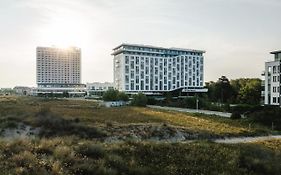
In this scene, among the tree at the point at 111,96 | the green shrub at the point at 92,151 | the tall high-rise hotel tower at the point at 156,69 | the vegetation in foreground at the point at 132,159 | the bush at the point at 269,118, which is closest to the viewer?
the vegetation in foreground at the point at 132,159

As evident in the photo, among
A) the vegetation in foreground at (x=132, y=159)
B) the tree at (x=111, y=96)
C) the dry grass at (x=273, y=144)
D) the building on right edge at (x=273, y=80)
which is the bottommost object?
the dry grass at (x=273, y=144)

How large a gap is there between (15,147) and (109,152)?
5.29 m

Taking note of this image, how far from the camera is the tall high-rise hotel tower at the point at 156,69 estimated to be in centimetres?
13988

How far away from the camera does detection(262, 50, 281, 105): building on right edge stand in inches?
2803

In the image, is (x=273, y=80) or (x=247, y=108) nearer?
(x=247, y=108)

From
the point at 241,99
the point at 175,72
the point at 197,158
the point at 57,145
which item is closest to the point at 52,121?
the point at 57,145

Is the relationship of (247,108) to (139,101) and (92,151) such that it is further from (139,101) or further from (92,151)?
(92,151)

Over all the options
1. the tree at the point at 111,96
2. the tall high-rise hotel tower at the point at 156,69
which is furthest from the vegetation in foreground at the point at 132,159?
the tall high-rise hotel tower at the point at 156,69

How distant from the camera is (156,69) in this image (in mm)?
147000

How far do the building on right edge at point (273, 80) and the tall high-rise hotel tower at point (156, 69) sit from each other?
67886 millimetres

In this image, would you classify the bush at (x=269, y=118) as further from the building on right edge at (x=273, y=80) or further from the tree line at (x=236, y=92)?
the tree line at (x=236, y=92)

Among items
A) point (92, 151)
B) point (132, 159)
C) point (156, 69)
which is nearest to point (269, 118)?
point (132, 159)

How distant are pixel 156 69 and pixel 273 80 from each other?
77425 mm

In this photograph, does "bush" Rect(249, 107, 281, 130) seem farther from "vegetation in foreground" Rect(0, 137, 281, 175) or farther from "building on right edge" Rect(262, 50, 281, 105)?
"building on right edge" Rect(262, 50, 281, 105)
